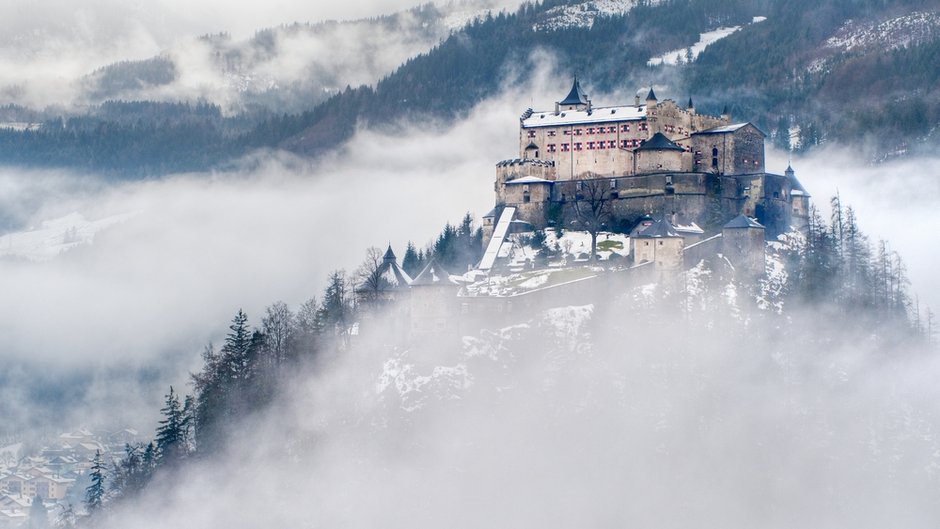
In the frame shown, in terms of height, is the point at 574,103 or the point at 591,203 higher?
the point at 574,103

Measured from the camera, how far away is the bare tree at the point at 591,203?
353ft

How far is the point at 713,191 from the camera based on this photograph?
108062 mm

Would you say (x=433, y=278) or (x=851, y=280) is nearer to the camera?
(x=433, y=278)

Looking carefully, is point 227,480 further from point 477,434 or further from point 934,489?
point 934,489

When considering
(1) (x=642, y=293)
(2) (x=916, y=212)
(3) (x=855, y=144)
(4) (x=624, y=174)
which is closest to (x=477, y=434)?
(1) (x=642, y=293)

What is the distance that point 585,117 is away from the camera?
113938mm

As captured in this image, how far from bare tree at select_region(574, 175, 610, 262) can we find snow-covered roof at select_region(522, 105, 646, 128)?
17.0 feet

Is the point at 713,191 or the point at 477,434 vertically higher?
the point at 713,191

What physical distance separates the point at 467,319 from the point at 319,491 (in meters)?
15.5

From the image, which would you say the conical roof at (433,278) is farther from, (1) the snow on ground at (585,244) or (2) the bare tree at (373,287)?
(1) the snow on ground at (585,244)

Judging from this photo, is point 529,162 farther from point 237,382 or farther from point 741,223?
point 237,382

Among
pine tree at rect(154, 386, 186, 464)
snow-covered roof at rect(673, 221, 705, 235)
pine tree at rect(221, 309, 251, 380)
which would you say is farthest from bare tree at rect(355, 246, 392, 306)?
snow-covered roof at rect(673, 221, 705, 235)

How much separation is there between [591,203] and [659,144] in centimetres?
690

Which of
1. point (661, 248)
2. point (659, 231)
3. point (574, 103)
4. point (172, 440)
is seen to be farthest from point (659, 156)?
point (172, 440)
